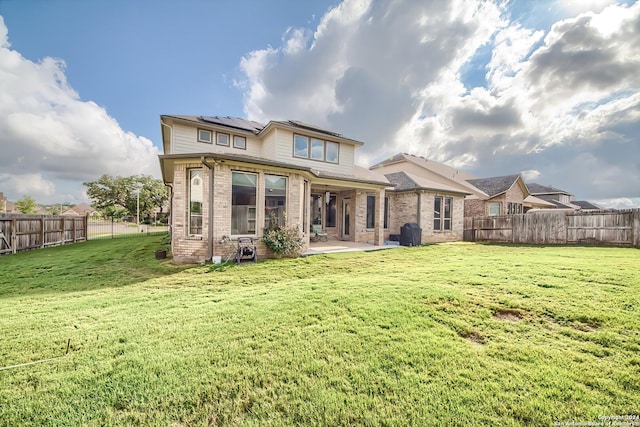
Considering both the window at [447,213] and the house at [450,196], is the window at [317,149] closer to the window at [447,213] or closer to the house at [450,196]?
the house at [450,196]

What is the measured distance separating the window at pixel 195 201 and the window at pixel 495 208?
67.5 feet

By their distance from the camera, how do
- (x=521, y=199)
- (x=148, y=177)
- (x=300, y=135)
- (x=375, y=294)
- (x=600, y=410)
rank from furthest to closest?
1. (x=148, y=177)
2. (x=521, y=199)
3. (x=300, y=135)
4. (x=375, y=294)
5. (x=600, y=410)

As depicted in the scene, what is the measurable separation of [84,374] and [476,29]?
1594 centimetres

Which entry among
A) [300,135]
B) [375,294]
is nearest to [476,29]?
[300,135]

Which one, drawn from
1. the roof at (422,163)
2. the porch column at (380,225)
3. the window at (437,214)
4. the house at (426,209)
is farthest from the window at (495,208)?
the porch column at (380,225)

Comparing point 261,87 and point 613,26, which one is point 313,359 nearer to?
point 613,26

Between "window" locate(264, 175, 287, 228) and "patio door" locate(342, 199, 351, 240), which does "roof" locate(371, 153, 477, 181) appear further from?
"window" locate(264, 175, 287, 228)

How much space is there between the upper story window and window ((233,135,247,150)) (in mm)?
2985

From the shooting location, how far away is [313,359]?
8.73 feet

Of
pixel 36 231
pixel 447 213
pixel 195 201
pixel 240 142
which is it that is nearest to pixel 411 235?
pixel 447 213

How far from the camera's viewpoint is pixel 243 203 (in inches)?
345

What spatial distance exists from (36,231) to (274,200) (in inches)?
522

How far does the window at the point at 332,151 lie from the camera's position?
1376 cm

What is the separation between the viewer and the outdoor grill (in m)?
13.1
